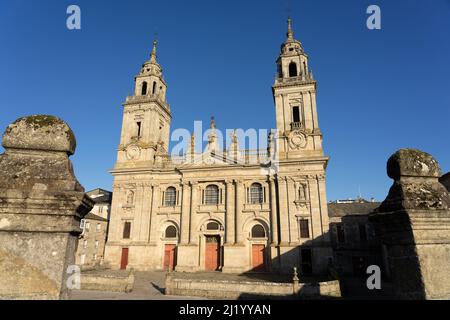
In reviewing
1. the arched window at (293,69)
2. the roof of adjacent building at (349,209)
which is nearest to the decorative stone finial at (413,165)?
the arched window at (293,69)

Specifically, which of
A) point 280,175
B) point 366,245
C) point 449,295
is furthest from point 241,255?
point 449,295

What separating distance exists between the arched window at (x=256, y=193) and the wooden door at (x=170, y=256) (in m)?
10.4

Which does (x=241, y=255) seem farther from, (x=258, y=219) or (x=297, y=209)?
(x=297, y=209)

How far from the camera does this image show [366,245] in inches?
1449

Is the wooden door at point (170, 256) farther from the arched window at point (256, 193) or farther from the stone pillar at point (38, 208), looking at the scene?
the stone pillar at point (38, 208)

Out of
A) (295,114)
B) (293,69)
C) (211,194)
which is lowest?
(211,194)

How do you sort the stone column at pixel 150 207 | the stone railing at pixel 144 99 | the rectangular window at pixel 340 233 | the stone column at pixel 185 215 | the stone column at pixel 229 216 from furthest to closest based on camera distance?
1. the rectangular window at pixel 340 233
2. the stone railing at pixel 144 99
3. the stone column at pixel 150 207
4. the stone column at pixel 185 215
5. the stone column at pixel 229 216

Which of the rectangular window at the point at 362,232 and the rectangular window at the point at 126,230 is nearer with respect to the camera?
the rectangular window at the point at 126,230

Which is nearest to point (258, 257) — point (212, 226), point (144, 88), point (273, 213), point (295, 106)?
point (273, 213)

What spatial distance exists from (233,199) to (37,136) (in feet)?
94.2

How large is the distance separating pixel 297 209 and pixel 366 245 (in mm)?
14168

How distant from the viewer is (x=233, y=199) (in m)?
32.3

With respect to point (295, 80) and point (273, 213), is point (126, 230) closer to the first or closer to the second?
point (273, 213)

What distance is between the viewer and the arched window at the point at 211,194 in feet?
109
